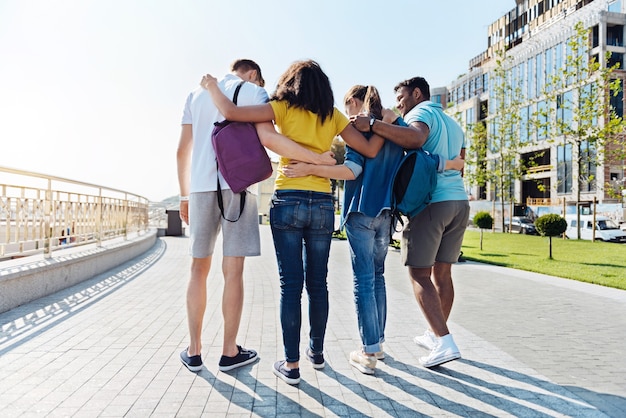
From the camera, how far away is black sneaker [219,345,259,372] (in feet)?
10.2

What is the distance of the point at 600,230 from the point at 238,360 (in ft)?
87.8

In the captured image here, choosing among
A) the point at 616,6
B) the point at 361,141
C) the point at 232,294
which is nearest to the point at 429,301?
the point at 361,141

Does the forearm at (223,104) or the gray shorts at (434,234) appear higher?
the forearm at (223,104)

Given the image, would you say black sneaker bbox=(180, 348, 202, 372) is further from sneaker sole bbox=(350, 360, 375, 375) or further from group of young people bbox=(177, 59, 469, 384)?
sneaker sole bbox=(350, 360, 375, 375)

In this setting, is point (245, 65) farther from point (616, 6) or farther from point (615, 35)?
point (616, 6)

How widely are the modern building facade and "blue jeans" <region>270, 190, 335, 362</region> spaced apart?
89.9 ft

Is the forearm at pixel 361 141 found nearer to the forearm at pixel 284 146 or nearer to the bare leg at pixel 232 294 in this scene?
the forearm at pixel 284 146

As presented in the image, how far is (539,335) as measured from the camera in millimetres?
4395

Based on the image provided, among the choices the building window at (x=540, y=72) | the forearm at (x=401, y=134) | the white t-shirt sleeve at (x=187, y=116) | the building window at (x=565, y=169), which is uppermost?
the building window at (x=540, y=72)

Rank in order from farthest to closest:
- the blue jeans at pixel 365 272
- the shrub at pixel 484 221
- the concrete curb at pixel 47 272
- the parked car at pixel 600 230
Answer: the parked car at pixel 600 230 < the shrub at pixel 484 221 < the concrete curb at pixel 47 272 < the blue jeans at pixel 365 272

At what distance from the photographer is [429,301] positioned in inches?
130

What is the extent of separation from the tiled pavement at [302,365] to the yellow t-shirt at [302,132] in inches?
49.1

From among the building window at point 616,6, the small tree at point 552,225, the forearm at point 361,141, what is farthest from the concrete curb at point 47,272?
the building window at point 616,6

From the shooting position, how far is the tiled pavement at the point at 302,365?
8.48 ft
